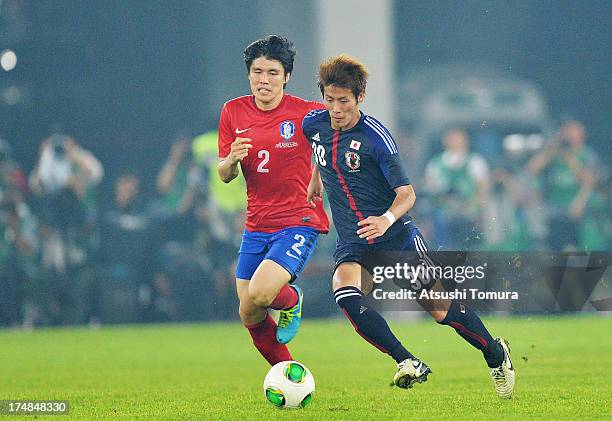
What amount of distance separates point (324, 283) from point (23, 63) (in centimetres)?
476

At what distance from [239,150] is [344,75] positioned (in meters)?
0.79

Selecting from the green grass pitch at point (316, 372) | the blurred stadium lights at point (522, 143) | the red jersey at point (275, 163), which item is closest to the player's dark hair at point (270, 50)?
the red jersey at point (275, 163)

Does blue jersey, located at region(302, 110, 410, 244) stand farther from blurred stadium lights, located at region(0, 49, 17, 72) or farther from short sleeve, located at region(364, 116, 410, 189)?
blurred stadium lights, located at region(0, 49, 17, 72)

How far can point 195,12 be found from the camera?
56.1 feet

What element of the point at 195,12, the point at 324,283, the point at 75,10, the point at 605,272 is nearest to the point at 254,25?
the point at 195,12

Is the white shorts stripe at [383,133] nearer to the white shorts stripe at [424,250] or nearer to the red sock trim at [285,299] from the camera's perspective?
the white shorts stripe at [424,250]

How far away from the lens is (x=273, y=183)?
8.60 meters

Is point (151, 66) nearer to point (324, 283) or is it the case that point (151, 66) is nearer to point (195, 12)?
point (195, 12)

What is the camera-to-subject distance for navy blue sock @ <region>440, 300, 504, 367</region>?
793 cm

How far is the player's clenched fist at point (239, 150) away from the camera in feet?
26.2

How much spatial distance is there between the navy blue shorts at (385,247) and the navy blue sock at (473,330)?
0.41 m

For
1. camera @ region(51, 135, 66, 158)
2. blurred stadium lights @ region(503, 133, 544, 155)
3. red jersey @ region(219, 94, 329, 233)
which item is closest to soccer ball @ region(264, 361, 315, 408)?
red jersey @ region(219, 94, 329, 233)

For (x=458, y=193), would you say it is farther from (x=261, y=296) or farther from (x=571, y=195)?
(x=261, y=296)

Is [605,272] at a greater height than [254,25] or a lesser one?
lesser
